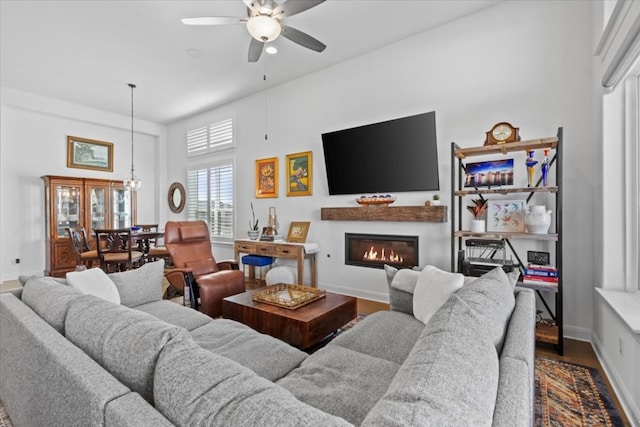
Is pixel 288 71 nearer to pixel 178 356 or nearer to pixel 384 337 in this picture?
pixel 384 337

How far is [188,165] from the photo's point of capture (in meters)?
6.67

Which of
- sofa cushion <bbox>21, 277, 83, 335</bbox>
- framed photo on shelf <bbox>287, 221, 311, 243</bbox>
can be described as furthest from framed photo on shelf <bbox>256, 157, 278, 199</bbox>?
sofa cushion <bbox>21, 277, 83, 335</bbox>

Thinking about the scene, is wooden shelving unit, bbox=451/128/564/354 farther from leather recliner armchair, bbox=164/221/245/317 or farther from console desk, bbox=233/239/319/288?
leather recliner armchair, bbox=164/221/245/317

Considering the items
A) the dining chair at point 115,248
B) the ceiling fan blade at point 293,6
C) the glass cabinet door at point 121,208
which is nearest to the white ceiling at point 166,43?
the ceiling fan blade at point 293,6

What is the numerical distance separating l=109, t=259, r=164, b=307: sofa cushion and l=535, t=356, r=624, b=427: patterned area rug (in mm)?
2770

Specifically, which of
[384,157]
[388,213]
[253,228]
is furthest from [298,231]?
[384,157]

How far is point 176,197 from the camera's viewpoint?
22.9 feet

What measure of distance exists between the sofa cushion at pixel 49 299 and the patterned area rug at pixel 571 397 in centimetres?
248

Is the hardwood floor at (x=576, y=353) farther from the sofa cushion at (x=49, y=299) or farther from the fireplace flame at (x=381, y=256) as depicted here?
the sofa cushion at (x=49, y=299)

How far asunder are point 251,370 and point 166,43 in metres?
4.09

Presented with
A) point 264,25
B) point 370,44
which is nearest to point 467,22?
point 370,44

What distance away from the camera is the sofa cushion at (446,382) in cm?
63

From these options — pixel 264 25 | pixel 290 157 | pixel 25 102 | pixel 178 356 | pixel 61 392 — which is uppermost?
pixel 25 102

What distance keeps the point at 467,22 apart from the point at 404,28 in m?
0.66
